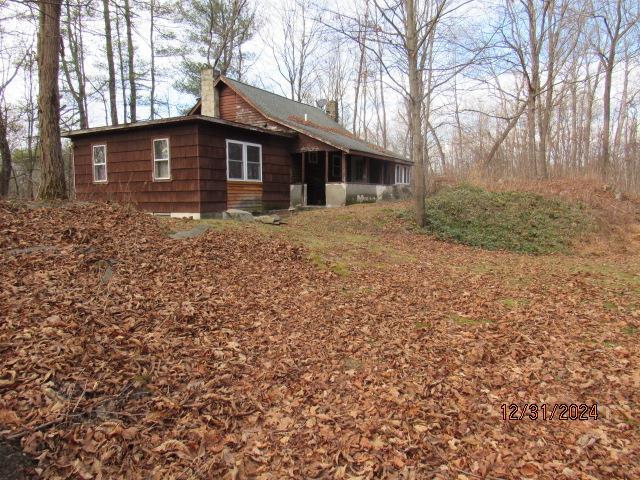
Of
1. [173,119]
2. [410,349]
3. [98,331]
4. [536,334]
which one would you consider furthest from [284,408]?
[173,119]

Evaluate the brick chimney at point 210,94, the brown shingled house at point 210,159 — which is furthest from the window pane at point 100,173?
the brick chimney at point 210,94

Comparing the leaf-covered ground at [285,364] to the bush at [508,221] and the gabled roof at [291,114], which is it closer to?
the bush at [508,221]

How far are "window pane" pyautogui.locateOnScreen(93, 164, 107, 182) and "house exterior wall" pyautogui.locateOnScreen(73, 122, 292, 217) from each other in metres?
0.19

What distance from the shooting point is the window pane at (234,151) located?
13.4m

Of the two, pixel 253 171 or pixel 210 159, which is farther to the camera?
pixel 253 171

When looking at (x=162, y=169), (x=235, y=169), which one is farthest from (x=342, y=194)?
(x=162, y=169)

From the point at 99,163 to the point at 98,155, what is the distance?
1.01ft

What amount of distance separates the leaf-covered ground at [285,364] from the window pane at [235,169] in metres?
6.68

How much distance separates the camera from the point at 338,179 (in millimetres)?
21078

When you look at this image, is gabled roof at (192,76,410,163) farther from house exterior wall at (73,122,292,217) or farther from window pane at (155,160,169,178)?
window pane at (155,160,169,178)

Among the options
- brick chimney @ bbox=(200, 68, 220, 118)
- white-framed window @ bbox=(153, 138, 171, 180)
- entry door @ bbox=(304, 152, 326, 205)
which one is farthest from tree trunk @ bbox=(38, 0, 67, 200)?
entry door @ bbox=(304, 152, 326, 205)

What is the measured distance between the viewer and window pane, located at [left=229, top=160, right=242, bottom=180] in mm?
13573

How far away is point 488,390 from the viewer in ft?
12.0

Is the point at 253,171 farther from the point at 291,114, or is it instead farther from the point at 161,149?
the point at 291,114
